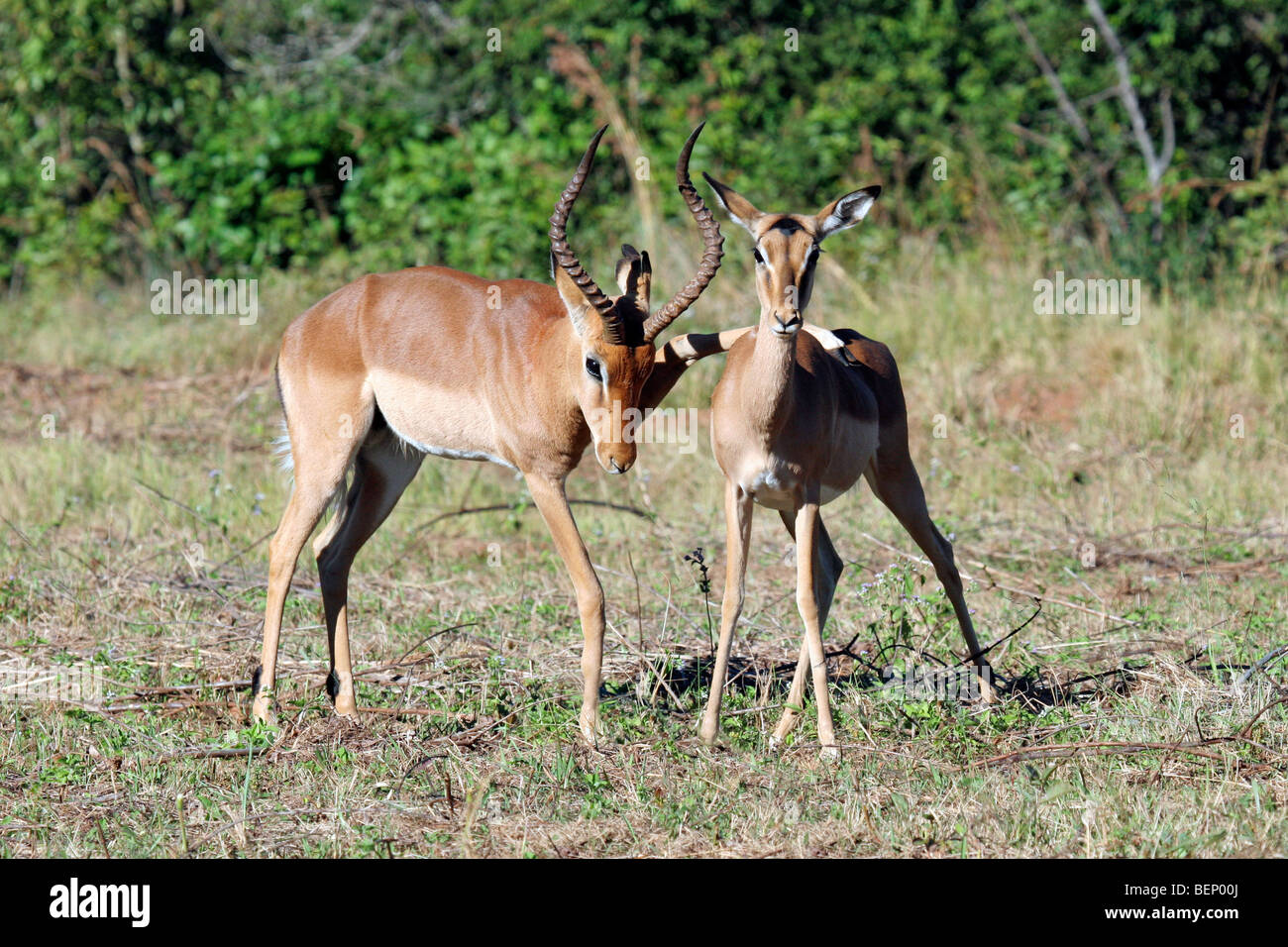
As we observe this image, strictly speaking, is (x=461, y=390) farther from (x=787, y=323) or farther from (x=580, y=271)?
(x=787, y=323)

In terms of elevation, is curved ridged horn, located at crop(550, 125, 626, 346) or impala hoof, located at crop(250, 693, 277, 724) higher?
curved ridged horn, located at crop(550, 125, 626, 346)

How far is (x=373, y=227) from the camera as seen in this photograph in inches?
499

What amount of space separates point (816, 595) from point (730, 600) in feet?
1.76

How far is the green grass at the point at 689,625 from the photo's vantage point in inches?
169

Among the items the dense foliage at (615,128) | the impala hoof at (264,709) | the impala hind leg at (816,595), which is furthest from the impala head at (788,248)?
the dense foliage at (615,128)

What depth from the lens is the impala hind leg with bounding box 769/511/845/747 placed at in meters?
5.01

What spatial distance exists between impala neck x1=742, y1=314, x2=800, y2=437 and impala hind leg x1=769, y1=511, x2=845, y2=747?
52 cm

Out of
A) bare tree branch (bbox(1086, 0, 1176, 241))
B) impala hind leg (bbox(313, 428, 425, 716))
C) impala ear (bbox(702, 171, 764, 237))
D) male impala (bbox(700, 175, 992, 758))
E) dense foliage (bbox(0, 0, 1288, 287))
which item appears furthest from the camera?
dense foliage (bbox(0, 0, 1288, 287))

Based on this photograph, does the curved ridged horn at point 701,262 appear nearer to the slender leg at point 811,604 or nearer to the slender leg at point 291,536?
the slender leg at point 811,604

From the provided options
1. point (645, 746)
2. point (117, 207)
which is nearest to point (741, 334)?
point (645, 746)

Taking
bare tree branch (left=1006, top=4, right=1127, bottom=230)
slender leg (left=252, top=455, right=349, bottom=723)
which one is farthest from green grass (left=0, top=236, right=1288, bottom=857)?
bare tree branch (left=1006, top=4, right=1127, bottom=230)

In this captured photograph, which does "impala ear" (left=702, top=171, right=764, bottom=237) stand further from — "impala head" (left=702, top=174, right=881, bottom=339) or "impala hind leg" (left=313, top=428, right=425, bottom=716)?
"impala hind leg" (left=313, top=428, right=425, bottom=716)

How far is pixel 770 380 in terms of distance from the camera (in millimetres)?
4676

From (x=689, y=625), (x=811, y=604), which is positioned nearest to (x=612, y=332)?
(x=811, y=604)
